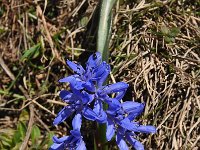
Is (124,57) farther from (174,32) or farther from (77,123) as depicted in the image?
(77,123)

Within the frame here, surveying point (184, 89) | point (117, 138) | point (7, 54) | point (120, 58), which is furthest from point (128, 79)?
point (7, 54)

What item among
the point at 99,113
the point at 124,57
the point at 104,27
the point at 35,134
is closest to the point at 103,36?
the point at 104,27

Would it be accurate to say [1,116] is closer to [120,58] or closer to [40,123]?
[40,123]

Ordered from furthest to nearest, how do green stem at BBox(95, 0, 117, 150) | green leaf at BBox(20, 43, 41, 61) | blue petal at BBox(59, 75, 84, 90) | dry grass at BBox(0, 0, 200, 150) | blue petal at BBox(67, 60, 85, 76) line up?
green leaf at BBox(20, 43, 41, 61) < dry grass at BBox(0, 0, 200, 150) < green stem at BBox(95, 0, 117, 150) < blue petal at BBox(67, 60, 85, 76) < blue petal at BBox(59, 75, 84, 90)

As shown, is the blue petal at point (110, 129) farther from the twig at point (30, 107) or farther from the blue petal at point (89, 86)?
the twig at point (30, 107)

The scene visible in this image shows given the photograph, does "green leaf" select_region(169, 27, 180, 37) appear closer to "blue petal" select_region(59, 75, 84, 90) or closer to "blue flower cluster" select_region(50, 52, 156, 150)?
"blue flower cluster" select_region(50, 52, 156, 150)

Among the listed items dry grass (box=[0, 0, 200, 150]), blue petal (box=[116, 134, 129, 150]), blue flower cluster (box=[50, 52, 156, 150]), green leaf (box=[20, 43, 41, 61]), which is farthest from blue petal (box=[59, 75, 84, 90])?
green leaf (box=[20, 43, 41, 61])
